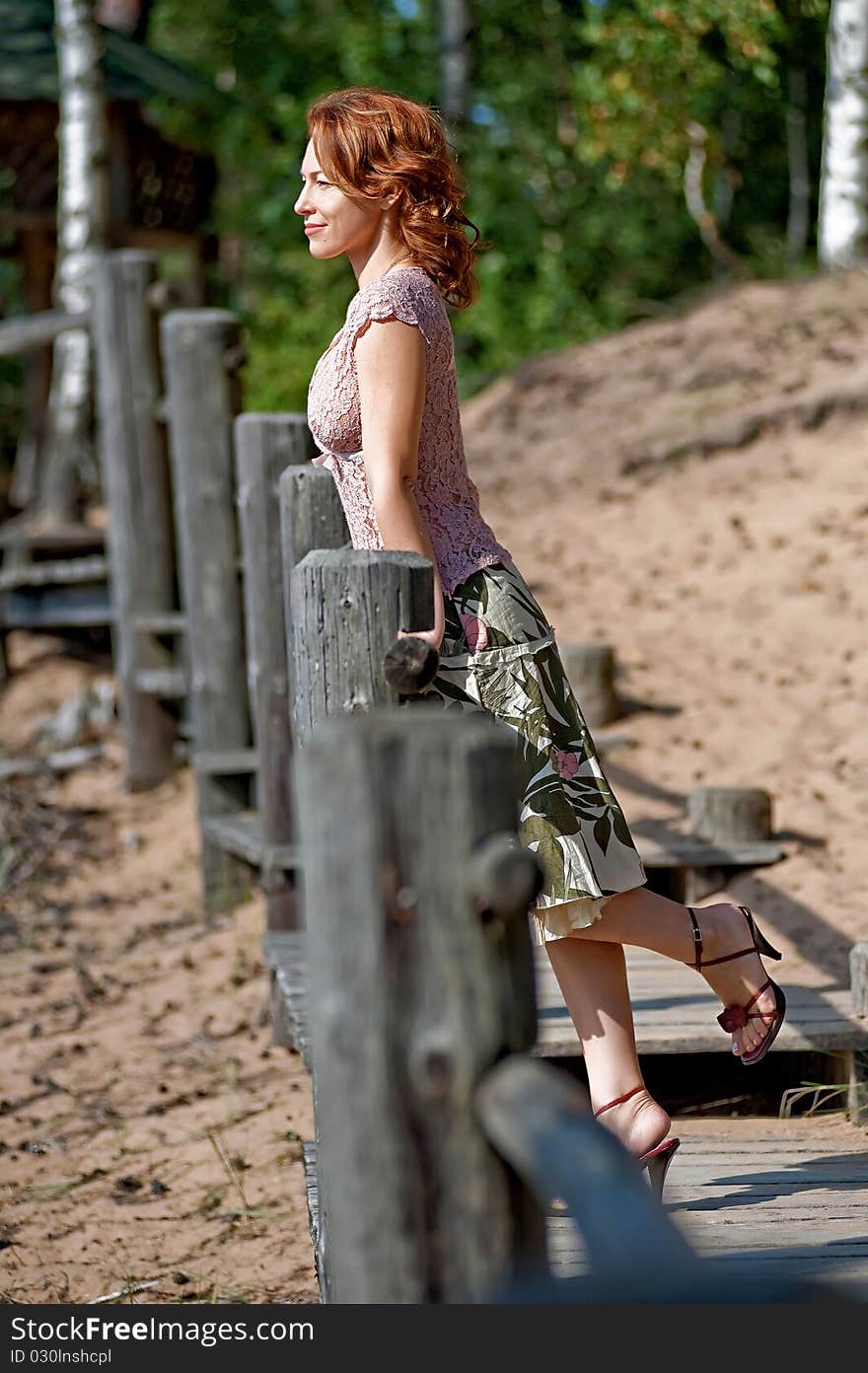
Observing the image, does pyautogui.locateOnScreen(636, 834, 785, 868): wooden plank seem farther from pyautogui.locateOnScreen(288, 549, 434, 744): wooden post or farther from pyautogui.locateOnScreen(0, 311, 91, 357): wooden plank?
pyautogui.locateOnScreen(0, 311, 91, 357): wooden plank

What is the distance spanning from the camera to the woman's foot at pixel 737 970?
3012mm

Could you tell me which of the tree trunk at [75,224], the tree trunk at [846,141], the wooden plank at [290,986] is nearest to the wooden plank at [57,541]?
the tree trunk at [75,224]

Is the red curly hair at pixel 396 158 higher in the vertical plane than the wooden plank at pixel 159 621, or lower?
higher

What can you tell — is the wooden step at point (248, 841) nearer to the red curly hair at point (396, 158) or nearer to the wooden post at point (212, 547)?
the wooden post at point (212, 547)

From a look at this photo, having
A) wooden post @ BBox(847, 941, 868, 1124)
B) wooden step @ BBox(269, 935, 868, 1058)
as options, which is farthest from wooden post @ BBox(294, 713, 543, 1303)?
wooden post @ BBox(847, 941, 868, 1124)

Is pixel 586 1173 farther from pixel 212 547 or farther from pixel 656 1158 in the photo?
pixel 212 547

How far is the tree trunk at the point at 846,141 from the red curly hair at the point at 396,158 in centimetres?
771

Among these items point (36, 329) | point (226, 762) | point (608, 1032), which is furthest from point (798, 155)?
point (608, 1032)

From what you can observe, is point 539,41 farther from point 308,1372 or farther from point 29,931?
point 308,1372

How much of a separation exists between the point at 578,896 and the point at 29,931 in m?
4.03

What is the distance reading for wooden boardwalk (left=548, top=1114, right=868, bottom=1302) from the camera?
282 centimetres

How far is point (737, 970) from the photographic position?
119 inches

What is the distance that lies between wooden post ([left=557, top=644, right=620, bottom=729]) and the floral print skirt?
317cm

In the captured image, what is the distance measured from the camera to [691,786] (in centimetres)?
580
